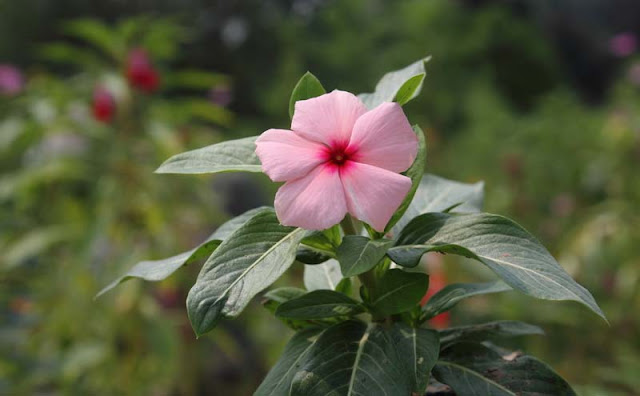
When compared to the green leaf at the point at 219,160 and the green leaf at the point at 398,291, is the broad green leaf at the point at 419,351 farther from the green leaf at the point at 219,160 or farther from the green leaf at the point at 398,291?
the green leaf at the point at 219,160

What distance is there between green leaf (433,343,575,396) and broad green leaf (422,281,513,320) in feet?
0.14

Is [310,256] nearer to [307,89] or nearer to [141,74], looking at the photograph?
[307,89]

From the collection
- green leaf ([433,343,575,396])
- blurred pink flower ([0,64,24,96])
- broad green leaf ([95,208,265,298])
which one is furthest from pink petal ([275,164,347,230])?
blurred pink flower ([0,64,24,96])

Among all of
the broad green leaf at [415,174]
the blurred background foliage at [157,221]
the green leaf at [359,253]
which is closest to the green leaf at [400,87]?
the broad green leaf at [415,174]

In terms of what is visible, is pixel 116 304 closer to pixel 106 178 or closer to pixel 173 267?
pixel 106 178

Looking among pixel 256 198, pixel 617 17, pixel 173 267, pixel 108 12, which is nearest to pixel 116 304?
pixel 173 267

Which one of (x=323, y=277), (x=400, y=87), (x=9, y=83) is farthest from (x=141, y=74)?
(x=400, y=87)

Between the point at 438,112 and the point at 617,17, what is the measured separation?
5.88 m

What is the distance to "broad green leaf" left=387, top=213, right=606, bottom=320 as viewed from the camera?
1.67ft

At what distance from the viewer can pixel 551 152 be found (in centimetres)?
511

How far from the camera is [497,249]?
55 cm

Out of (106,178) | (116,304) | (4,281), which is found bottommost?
(116,304)

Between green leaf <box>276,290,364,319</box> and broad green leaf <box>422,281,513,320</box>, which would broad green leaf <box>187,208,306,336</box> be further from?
broad green leaf <box>422,281,513,320</box>

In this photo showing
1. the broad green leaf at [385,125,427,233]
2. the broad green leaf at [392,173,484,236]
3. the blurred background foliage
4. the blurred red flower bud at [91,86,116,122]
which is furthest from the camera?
the blurred red flower bud at [91,86,116,122]
